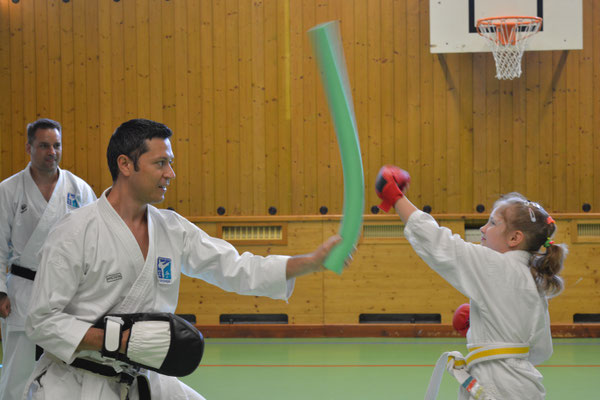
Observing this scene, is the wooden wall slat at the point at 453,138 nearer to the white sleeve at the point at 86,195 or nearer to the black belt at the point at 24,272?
the white sleeve at the point at 86,195

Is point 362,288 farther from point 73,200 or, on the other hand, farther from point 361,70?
point 73,200

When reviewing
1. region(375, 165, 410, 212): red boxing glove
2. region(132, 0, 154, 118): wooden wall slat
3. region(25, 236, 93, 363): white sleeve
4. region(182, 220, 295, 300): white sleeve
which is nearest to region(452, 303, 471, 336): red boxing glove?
region(375, 165, 410, 212): red boxing glove

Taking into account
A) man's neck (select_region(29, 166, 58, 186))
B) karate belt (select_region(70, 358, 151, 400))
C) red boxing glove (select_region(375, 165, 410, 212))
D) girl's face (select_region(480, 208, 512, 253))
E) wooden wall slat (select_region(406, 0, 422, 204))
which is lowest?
karate belt (select_region(70, 358, 151, 400))

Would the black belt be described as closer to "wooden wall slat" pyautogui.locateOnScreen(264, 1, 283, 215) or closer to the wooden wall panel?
the wooden wall panel

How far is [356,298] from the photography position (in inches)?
301

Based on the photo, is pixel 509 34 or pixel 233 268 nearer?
pixel 233 268

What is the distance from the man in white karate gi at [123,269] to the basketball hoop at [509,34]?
17.2 feet

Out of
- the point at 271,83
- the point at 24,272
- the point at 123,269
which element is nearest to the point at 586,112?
the point at 271,83

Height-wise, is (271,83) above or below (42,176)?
above

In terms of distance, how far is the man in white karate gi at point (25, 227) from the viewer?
4.21 metres

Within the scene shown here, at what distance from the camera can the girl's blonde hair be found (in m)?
3.09

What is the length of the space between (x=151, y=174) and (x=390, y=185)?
103 cm

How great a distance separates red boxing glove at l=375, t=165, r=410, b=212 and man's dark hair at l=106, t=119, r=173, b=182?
0.97 metres

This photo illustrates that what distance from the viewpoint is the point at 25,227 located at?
14.7 ft
